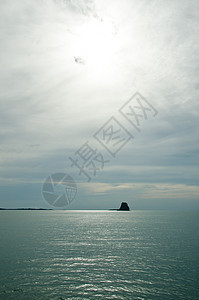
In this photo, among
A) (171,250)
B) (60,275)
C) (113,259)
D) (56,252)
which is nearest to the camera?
(60,275)

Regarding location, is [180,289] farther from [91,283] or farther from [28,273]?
[28,273]

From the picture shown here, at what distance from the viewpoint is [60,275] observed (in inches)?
1516

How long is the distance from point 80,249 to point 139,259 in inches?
741

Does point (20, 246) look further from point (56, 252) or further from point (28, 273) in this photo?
point (28, 273)

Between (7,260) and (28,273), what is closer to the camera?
(28,273)

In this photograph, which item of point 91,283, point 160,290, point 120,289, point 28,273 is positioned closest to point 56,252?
point 28,273

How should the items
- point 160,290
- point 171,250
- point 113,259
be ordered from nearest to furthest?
point 160,290 < point 113,259 < point 171,250

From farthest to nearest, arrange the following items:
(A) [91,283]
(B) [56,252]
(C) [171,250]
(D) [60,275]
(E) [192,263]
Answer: (C) [171,250] → (B) [56,252] → (E) [192,263] → (D) [60,275] → (A) [91,283]

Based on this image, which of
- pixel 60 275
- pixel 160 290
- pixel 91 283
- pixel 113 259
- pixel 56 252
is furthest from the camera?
pixel 56 252

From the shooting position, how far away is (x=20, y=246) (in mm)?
64938

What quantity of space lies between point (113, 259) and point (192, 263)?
17.5 meters

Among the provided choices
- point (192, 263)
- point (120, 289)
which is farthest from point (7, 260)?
point (192, 263)

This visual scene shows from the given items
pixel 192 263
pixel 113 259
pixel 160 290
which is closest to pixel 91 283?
pixel 160 290

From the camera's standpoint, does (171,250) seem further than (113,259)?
Yes
